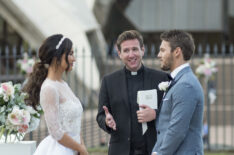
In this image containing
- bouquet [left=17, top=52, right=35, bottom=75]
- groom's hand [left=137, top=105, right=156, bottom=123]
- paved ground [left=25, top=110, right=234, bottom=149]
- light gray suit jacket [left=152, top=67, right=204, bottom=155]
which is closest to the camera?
light gray suit jacket [left=152, top=67, right=204, bottom=155]

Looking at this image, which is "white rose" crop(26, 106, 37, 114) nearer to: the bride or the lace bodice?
the bride

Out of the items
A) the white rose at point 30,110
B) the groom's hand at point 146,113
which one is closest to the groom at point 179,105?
the groom's hand at point 146,113

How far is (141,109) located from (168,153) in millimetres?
644

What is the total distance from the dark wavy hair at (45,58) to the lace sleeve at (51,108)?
0.21 metres

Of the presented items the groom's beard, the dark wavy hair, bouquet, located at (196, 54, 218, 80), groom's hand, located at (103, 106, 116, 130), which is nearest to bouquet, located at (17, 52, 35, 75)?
bouquet, located at (196, 54, 218, 80)

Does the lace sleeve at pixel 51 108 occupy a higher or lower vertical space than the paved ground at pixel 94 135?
higher

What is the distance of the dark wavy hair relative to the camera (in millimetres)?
3432

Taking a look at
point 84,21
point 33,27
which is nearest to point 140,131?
point 33,27

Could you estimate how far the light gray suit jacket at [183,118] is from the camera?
3.18 meters

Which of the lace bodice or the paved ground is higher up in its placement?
the lace bodice

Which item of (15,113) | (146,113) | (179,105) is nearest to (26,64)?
(15,113)

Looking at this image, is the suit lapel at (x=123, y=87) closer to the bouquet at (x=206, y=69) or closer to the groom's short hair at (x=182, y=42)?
the groom's short hair at (x=182, y=42)

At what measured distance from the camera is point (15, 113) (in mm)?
3775

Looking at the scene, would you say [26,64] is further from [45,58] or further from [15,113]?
[45,58]
